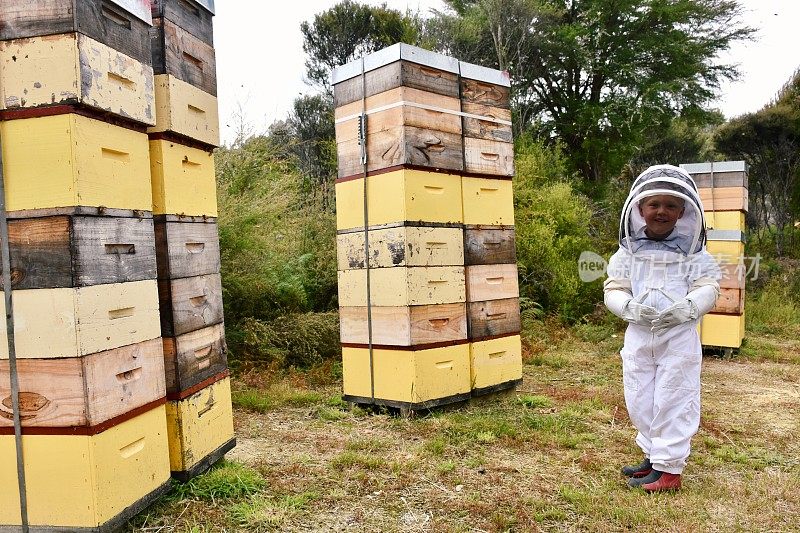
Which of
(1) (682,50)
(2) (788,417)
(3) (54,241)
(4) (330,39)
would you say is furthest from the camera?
(4) (330,39)

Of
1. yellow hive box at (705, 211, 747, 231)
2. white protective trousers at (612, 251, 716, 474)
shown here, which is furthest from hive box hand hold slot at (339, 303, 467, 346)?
yellow hive box at (705, 211, 747, 231)

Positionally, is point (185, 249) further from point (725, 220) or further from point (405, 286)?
point (725, 220)

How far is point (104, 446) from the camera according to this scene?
226cm

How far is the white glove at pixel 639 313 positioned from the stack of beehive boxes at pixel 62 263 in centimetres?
249

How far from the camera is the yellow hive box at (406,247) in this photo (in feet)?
13.8

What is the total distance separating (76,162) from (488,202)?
128 inches

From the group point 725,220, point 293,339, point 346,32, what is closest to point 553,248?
point 725,220

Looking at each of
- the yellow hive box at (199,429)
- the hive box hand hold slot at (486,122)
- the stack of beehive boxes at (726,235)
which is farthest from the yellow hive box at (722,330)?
the yellow hive box at (199,429)

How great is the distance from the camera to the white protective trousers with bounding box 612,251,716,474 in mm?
3014

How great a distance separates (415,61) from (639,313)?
94.6 inches

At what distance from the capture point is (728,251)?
6.96 m

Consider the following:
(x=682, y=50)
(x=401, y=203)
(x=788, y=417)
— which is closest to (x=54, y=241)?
(x=401, y=203)

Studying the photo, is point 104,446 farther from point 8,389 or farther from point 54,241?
point 54,241

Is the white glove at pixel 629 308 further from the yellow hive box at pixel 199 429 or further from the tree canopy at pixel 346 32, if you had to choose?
the tree canopy at pixel 346 32
